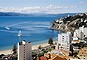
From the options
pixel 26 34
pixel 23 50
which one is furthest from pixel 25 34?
pixel 23 50

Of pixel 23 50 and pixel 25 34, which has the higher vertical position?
pixel 23 50

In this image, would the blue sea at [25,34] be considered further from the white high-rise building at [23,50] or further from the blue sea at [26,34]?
the white high-rise building at [23,50]

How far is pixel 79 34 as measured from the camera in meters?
27.5

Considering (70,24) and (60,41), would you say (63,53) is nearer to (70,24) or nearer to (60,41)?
(60,41)

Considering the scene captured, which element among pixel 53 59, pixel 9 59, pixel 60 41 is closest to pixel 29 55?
pixel 53 59

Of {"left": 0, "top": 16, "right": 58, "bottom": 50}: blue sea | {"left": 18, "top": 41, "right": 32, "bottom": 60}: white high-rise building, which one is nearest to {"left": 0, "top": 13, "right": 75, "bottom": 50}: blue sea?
{"left": 0, "top": 16, "right": 58, "bottom": 50}: blue sea

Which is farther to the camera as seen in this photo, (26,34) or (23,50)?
(26,34)

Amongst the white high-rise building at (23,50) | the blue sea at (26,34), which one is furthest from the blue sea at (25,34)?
the white high-rise building at (23,50)

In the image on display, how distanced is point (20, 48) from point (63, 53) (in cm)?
295

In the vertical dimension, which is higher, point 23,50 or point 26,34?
point 23,50

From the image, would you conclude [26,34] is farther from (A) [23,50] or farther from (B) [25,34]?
(A) [23,50]

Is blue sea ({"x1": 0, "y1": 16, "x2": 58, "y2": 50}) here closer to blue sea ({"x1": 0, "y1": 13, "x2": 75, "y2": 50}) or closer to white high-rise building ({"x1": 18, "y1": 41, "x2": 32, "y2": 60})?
blue sea ({"x1": 0, "y1": 13, "x2": 75, "y2": 50})

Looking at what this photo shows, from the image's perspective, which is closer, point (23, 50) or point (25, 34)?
point (23, 50)

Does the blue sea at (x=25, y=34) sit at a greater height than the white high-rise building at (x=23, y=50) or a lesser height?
lesser
